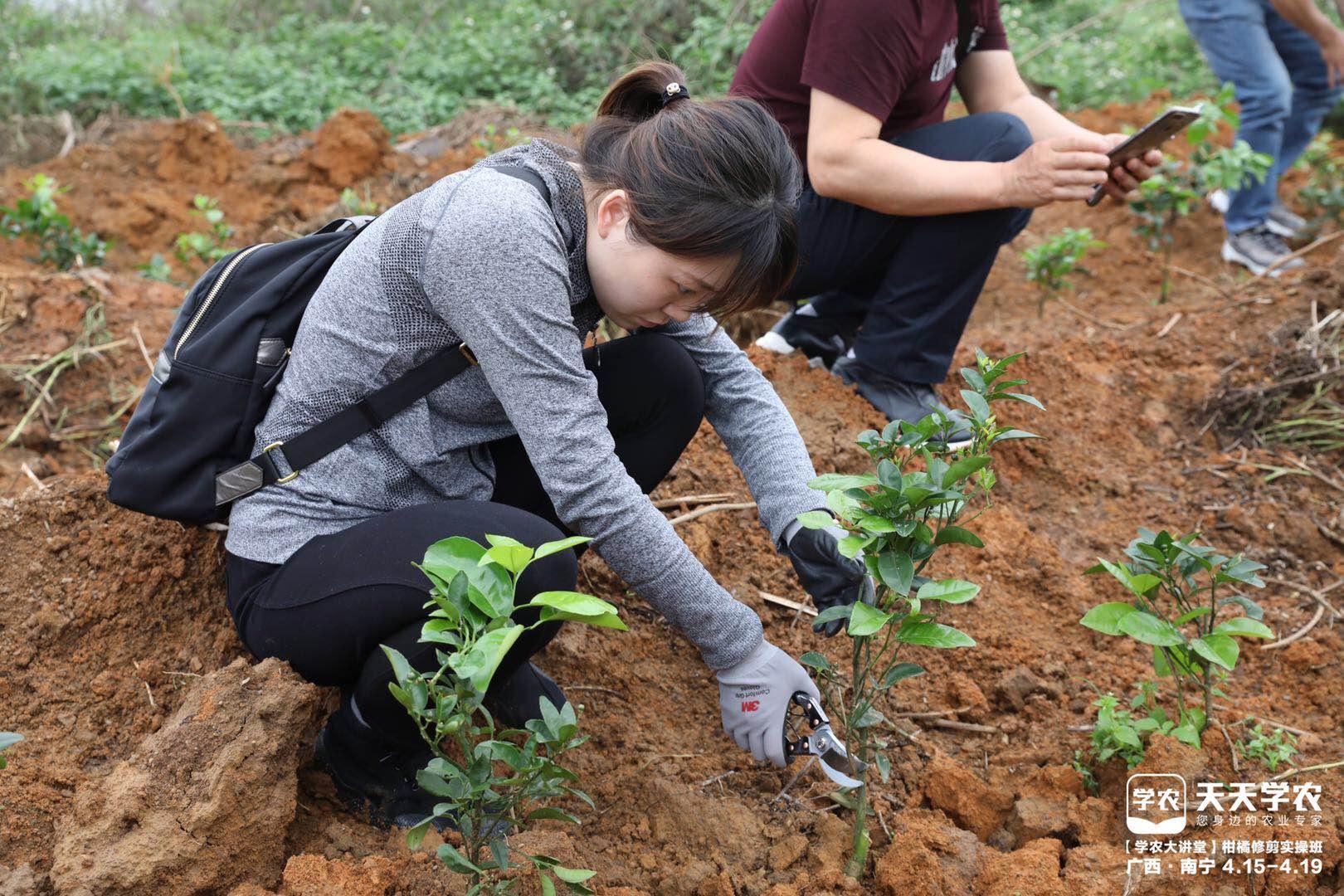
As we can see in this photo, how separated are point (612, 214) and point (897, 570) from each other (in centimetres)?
66

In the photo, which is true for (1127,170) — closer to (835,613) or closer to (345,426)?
(835,613)

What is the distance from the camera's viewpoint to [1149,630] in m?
1.69

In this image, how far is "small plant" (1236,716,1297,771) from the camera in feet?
6.19

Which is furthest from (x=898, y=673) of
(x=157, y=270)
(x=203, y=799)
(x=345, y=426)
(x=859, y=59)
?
(x=157, y=270)

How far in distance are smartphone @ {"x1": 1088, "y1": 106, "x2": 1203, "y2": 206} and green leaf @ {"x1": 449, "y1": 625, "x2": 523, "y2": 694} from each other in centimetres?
187

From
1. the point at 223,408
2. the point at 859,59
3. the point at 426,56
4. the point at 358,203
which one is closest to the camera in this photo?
the point at 223,408

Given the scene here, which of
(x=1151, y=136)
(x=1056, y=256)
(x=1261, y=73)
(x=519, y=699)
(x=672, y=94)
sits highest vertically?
(x=672, y=94)

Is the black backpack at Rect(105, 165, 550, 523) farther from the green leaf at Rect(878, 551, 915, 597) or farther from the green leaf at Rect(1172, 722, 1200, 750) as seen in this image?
the green leaf at Rect(1172, 722, 1200, 750)

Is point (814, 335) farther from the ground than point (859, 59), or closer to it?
closer to it

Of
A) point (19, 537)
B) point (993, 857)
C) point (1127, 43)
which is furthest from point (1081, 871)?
point (1127, 43)

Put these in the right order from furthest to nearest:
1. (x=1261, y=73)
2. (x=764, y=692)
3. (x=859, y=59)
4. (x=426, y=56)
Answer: (x=426, y=56)
(x=1261, y=73)
(x=859, y=59)
(x=764, y=692)

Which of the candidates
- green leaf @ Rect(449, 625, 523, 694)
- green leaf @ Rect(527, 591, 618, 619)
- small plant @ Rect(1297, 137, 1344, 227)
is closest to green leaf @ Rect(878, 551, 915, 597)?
green leaf @ Rect(527, 591, 618, 619)

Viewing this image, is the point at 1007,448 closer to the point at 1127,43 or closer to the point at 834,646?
the point at 834,646

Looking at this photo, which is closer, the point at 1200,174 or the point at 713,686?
the point at 713,686
